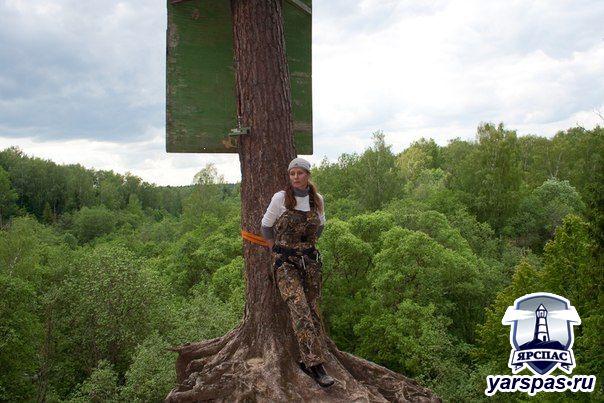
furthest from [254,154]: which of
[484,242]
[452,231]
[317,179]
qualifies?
[317,179]

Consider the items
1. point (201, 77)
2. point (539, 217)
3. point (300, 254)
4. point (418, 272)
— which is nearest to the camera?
point (300, 254)

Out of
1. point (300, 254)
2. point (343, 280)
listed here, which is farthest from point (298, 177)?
point (343, 280)

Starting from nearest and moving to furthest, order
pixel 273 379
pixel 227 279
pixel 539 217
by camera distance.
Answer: pixel 273 379, pixel 227 279, pixel 539 217

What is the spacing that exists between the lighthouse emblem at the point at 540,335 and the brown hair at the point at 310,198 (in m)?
7.01

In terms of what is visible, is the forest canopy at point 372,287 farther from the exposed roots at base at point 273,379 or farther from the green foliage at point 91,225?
the green foliage at point 91,225

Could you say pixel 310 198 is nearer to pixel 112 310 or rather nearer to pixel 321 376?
pixel 321 376

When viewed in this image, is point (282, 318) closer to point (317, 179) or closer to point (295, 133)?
point (295, 133)

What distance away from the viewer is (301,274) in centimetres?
511

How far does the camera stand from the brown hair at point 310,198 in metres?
4.96

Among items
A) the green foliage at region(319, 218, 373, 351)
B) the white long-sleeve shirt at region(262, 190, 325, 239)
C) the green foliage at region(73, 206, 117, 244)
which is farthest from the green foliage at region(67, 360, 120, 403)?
the green foliage at region(73, 206, 117, 244)

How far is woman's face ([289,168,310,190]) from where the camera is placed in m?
4.90

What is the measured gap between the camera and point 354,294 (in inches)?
1137

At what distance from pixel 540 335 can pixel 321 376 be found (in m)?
7.22

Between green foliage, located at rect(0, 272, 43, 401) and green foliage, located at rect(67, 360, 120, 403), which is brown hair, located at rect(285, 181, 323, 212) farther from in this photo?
green foliage, located at rect(0, 272, 43, 401)
